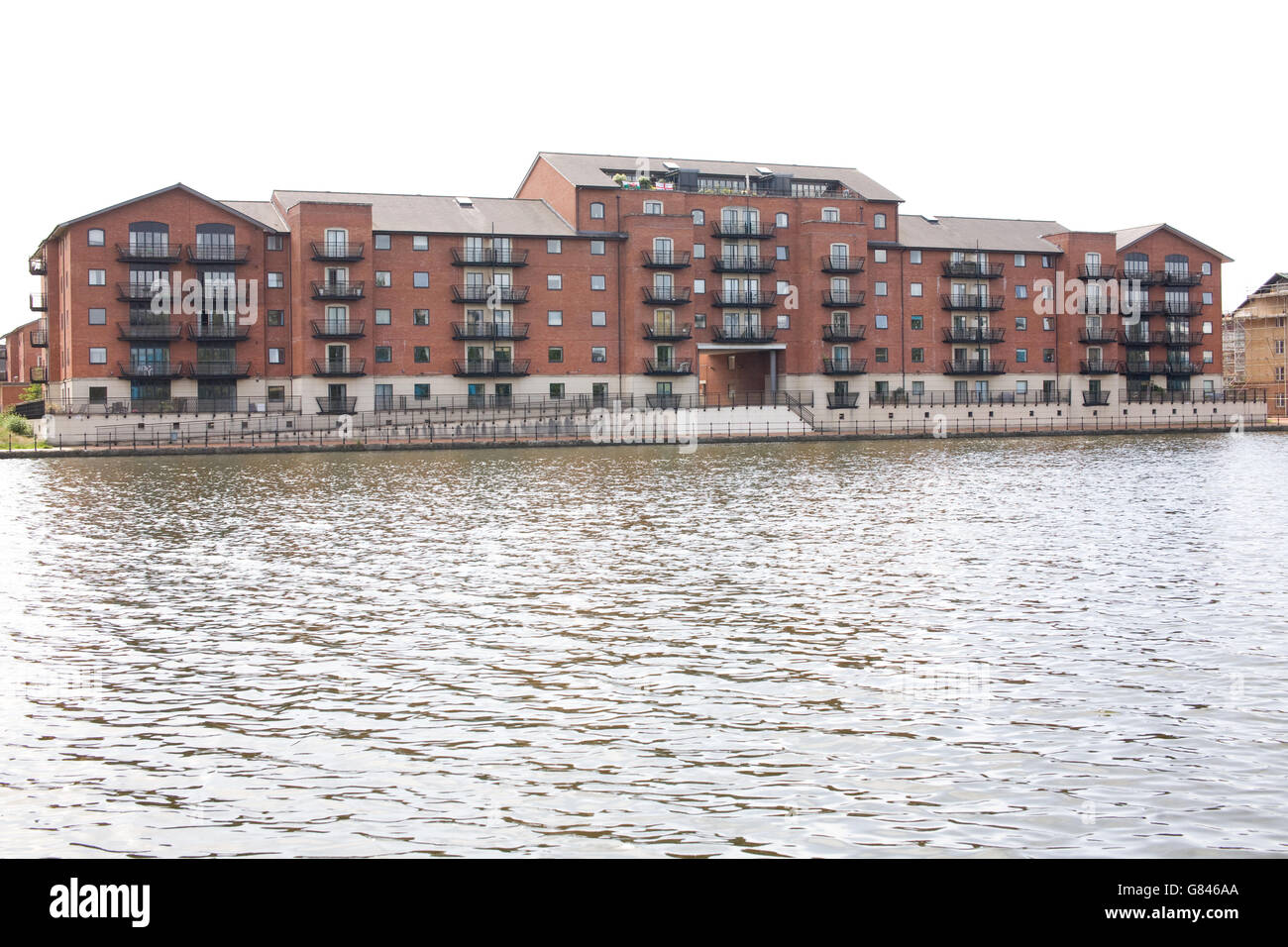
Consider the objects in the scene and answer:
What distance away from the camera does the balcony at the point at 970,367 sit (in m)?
94.8

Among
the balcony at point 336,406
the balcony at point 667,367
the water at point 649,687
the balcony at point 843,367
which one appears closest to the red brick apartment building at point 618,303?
the balcony at point 336,406

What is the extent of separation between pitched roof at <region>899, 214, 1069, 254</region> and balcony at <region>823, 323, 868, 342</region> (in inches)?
325

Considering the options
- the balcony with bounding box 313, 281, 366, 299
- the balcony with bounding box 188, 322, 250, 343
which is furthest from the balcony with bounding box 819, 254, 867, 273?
the balcony with bounding box 188, 322, 250, 343

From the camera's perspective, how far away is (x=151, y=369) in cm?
7562

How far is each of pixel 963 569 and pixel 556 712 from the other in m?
10.8

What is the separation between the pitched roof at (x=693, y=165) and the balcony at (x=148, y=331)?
2762 centimetres

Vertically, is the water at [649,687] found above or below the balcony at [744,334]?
below

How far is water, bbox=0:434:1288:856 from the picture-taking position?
29.1 feet

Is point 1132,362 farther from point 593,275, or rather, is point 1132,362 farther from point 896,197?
point 593,275

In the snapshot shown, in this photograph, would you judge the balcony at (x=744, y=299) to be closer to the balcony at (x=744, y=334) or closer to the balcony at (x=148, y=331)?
the balcony at (x=744, y=334)

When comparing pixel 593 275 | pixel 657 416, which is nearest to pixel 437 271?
pixel 593 275

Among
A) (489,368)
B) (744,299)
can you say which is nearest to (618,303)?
(744,299)

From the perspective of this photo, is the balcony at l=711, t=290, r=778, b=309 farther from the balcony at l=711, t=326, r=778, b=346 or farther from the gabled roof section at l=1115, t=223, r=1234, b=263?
the gabled roof section at l=1115, t=223, r=1234, b=263

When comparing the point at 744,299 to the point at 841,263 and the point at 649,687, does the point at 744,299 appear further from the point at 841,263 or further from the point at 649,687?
the point at 649,687
